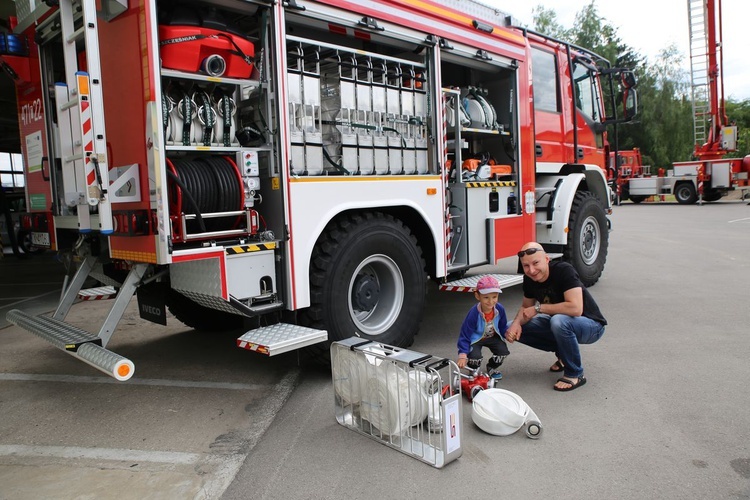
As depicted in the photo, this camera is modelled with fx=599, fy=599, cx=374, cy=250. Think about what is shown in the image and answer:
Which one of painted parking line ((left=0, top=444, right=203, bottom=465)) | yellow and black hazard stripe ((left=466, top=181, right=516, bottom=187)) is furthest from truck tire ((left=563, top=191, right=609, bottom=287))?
painted parking line ((left=0, top=444, right=203, bottom=465))

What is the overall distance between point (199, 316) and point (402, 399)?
3.24 meters

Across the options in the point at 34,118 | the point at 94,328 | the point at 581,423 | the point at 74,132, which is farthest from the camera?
the point at 94,328

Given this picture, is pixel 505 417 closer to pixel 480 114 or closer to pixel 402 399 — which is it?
pixel 402 399

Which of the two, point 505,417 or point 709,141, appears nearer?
point 505,417

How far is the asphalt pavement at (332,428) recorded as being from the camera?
10.00ft

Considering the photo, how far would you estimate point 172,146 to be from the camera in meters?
3.86

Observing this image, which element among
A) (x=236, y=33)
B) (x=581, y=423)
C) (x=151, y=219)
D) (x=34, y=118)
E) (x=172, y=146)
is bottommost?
(x=581, y=423)

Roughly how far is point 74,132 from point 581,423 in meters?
3.77

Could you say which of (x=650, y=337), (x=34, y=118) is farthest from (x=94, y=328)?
(x=650, y=337)

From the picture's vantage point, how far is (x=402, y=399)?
335 centimetres

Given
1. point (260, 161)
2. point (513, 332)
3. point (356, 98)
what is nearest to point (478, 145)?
point (356, 98)

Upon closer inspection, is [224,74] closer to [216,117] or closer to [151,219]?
[216,117]

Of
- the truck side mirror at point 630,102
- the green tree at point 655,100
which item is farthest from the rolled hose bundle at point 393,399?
the green tree at point 655,100

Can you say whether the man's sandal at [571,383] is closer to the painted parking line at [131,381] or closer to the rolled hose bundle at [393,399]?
the rolled hose bundle at [393,399]
